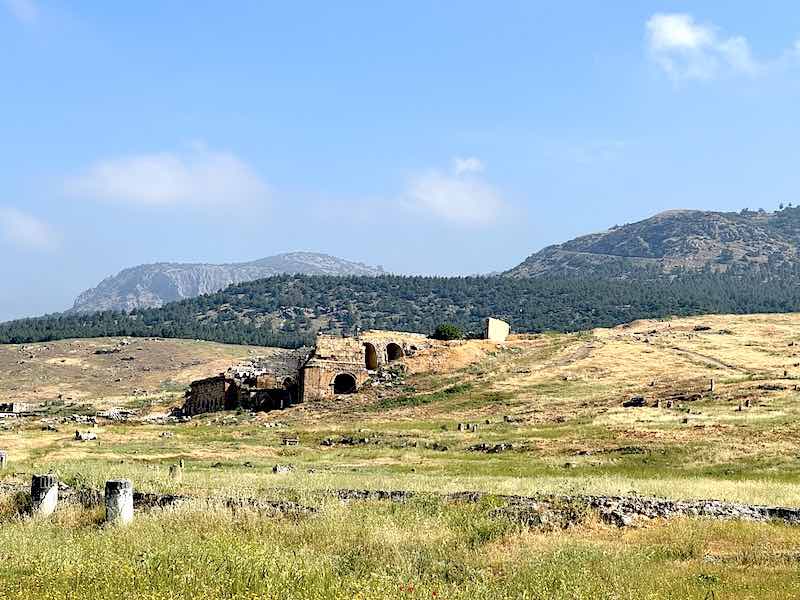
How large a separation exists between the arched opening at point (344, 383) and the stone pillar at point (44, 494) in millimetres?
45298

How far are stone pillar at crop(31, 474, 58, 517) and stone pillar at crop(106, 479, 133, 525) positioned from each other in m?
2.31

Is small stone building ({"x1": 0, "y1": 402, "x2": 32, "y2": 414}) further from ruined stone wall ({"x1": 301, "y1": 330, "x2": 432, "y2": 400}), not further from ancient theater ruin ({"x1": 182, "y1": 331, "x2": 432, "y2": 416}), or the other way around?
ruined stone wall ({"x1": 301, "y1": 330, "x2": 432, "y2": 400})

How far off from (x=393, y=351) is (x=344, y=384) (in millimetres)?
7715

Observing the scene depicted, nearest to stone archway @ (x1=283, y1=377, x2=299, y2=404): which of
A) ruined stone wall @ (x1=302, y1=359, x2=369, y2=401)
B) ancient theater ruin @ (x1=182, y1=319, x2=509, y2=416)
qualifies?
ancient theater ruin @ (x1=182, y1=319, x2=509, y2=416)

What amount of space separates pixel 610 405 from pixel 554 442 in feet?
40.0

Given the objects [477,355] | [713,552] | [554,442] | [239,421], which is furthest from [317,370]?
[713,552]

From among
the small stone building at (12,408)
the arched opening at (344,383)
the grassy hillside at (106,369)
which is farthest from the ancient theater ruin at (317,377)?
the grassy hillside at (106,369)

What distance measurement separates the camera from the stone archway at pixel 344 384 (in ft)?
211

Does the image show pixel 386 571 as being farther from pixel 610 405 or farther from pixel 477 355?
pixel 477 355

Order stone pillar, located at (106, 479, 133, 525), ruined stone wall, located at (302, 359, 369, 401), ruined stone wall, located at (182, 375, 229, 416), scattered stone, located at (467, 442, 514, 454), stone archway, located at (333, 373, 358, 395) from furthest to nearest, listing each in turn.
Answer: ruined stone wall, located at (182, 375, 229, 416), stone archway, located at (333, 373, 358, 395), ruined stone wall, located at (302, 359, 369, 401), scattered stone, located at (467, 442, 514, 454), stone pillar, located at (106, 479, 133, 525)

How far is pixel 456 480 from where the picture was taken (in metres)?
25.4

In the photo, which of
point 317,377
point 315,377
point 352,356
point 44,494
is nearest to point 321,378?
point 317,377

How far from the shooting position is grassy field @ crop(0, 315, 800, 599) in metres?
11.7

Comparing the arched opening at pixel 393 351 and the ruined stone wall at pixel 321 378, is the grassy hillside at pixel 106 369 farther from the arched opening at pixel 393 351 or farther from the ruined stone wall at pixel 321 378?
the arched opening at pixel 393 351
